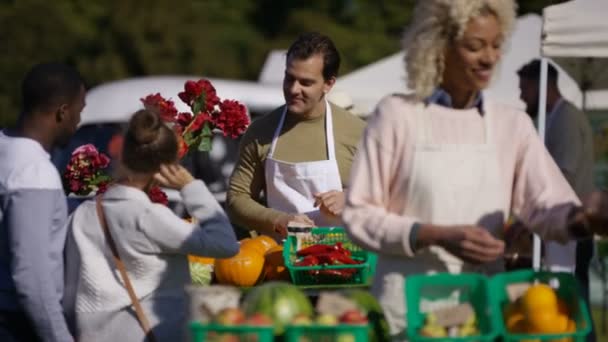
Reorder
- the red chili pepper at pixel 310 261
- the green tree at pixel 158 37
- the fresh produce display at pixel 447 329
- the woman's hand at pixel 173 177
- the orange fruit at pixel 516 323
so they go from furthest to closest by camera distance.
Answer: the green tree at pixel 158 37 → the red chili pepper at pixel 310 261 → the woman's hand at pixel 173 177 → the orange fruit at pixel 516 323 → the fresh produce display at pixel 447 329

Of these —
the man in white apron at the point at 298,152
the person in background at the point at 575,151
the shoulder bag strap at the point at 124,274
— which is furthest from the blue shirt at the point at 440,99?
the person in background at the point at 575,151

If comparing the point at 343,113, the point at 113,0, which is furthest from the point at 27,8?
the point at 343,113

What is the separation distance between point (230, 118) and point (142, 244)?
5.24 ft

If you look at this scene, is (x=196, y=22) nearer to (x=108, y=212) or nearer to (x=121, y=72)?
(x=121, y=72)

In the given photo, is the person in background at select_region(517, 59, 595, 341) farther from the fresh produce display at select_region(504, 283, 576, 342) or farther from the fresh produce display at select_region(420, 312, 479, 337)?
the fresh produce display at select_region(420, 312, 479, 337)

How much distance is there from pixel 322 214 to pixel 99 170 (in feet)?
3.39

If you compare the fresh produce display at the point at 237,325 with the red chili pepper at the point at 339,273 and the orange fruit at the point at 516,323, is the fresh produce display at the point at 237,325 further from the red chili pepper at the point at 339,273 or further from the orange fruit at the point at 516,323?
the red chili pepper at the point at 339,273

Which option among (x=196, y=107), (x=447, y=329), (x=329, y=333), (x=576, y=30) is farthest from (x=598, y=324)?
(x=329, y=333)

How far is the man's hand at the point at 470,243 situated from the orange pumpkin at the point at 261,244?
2.00 meters

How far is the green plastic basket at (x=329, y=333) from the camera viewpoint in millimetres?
3449

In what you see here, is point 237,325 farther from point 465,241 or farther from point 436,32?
point 436,32

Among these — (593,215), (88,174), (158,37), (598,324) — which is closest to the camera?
(593,215)

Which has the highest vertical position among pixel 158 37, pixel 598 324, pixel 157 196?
pixel 158 37

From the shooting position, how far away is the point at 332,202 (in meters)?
5.55
